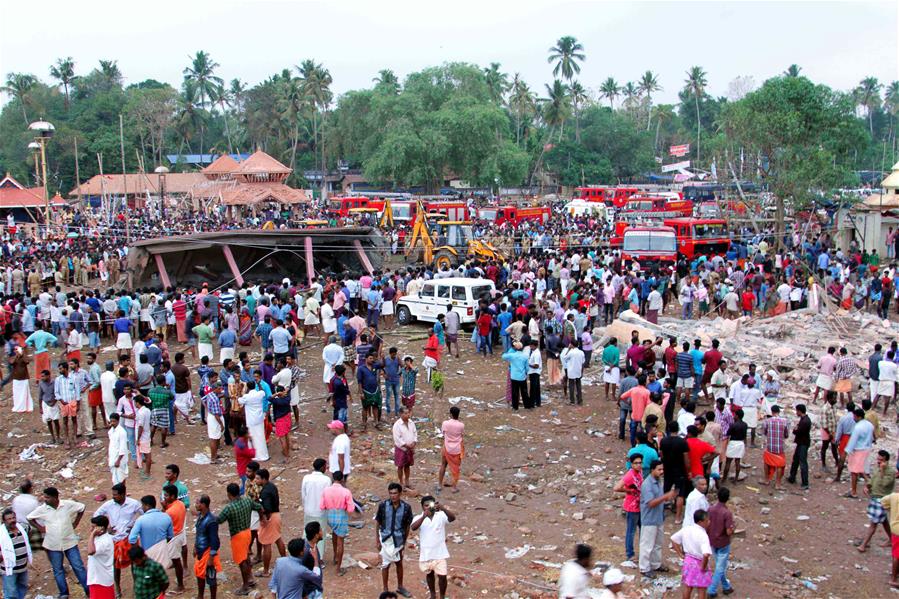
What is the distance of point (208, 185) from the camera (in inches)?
1951

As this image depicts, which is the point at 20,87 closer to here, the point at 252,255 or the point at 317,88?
the point at 317,88

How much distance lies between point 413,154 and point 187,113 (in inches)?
1068

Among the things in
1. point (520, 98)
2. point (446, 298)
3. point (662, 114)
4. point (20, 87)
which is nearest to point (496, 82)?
point (520, 98)

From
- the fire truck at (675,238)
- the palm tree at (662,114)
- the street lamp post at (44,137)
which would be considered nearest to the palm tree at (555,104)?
the palm tree at (662,114)

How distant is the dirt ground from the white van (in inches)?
136

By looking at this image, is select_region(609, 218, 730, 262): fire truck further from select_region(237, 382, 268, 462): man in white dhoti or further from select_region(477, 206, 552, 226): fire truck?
select_region(237, 382, 268, 462): man in white dhoti

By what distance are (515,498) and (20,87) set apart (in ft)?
264

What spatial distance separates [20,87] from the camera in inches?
3068

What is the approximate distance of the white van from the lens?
19547 mm

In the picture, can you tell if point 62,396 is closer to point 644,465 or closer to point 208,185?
point 644,465

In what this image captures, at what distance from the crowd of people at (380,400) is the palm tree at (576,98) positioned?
5908cm

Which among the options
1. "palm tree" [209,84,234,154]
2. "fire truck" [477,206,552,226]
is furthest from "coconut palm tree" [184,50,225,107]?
"fire truck" [477,206,552,226]

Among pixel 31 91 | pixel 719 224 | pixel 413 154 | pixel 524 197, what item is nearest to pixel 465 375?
pixel 719 224

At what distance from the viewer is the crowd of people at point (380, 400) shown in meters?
8.52
